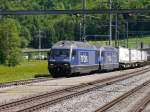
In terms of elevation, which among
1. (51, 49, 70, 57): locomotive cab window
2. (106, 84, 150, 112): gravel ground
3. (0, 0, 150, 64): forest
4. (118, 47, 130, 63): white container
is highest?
(0, 0, 150, 64): forest

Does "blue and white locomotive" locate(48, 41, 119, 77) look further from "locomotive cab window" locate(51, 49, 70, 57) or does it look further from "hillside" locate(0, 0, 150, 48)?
"hillside" locate(0, 0, 150, 48)

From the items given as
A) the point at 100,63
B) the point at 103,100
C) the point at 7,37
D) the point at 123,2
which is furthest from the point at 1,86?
the point at 7,37

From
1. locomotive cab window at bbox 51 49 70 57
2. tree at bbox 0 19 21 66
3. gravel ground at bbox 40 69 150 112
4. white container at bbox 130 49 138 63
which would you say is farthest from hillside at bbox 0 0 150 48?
gravel ground at bbox 40 69 150 112

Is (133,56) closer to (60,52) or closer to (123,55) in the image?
(123,55)

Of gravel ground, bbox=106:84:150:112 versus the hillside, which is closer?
gravel ground, bbox=106:84:150:112

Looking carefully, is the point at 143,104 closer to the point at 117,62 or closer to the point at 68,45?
the point at 68,45

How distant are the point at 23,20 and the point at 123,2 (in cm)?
10867

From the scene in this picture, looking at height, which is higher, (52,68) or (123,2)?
(123,2)

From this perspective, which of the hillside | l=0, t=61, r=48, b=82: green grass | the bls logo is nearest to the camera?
l=0, t=61, r=48, b=82: green grass

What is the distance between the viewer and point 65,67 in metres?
42.0

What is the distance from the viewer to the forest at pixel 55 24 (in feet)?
267

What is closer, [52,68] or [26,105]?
[26,105]

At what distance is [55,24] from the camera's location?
6329 inches

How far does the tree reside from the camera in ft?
329
